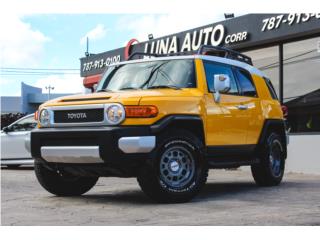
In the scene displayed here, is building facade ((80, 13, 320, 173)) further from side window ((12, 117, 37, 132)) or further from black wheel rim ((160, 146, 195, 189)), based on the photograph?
black wheel rim ((160, 146, 195, 189))

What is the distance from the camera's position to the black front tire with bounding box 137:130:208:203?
6.63 meters

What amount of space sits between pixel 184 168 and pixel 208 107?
0.96 m

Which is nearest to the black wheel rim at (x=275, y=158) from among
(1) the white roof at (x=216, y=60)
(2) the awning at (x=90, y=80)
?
(1) the white roof at (x=216, y=60)

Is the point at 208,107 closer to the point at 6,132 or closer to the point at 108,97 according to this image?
the point at 108,97

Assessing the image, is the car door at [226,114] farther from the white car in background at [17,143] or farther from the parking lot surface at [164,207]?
the white car in background at [17,143]

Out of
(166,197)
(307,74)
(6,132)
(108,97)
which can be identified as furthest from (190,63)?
(6,132)

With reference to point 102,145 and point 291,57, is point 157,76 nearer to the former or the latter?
point 102,145

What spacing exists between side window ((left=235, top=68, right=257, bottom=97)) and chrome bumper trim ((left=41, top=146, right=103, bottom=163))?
2958 mm

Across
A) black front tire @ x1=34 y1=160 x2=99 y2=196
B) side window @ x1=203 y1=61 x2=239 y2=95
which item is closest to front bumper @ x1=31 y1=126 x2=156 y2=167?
black front tire @ x1=34 y1=160 x2=99 y2=196

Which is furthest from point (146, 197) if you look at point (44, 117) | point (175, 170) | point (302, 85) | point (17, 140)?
point (17, 140)

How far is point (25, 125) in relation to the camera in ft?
46.2

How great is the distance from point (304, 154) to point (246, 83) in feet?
14.7

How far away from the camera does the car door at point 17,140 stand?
1391 cm
